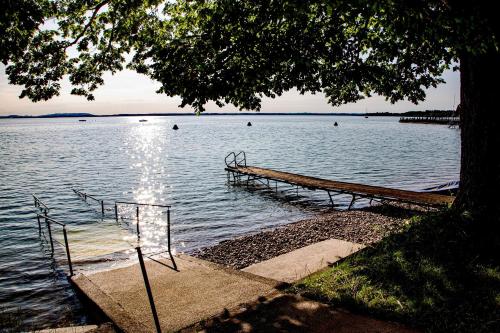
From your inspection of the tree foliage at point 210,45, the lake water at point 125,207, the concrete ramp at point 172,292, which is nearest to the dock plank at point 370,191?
the lake water at point 125,207

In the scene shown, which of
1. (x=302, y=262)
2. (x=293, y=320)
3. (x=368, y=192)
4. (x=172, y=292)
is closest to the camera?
(x=293, y=320)

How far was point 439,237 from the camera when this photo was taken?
296 inches

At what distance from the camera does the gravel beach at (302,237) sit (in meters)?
12.2

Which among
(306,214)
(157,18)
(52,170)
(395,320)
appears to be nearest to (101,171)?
(52,170)

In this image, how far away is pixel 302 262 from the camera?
891cm

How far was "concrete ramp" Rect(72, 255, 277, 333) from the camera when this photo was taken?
601 centimetres

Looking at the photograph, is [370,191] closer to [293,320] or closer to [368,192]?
[368,192]

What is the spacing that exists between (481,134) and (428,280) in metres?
3.46

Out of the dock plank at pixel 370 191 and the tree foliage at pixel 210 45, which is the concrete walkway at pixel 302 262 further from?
the dock plank at pixel 370 191

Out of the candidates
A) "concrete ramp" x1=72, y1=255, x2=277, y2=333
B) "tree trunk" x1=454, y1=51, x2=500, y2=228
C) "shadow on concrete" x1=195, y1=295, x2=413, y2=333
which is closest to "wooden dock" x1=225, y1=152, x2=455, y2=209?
"tree trunk" x1=454, y1=51, x2=500, y2=228

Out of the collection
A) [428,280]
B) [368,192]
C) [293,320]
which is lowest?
[368,192]

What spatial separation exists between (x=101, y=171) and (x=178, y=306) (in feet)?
119

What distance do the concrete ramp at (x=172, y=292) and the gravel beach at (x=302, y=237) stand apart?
134 inches

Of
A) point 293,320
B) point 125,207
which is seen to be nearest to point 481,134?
point 293,320
